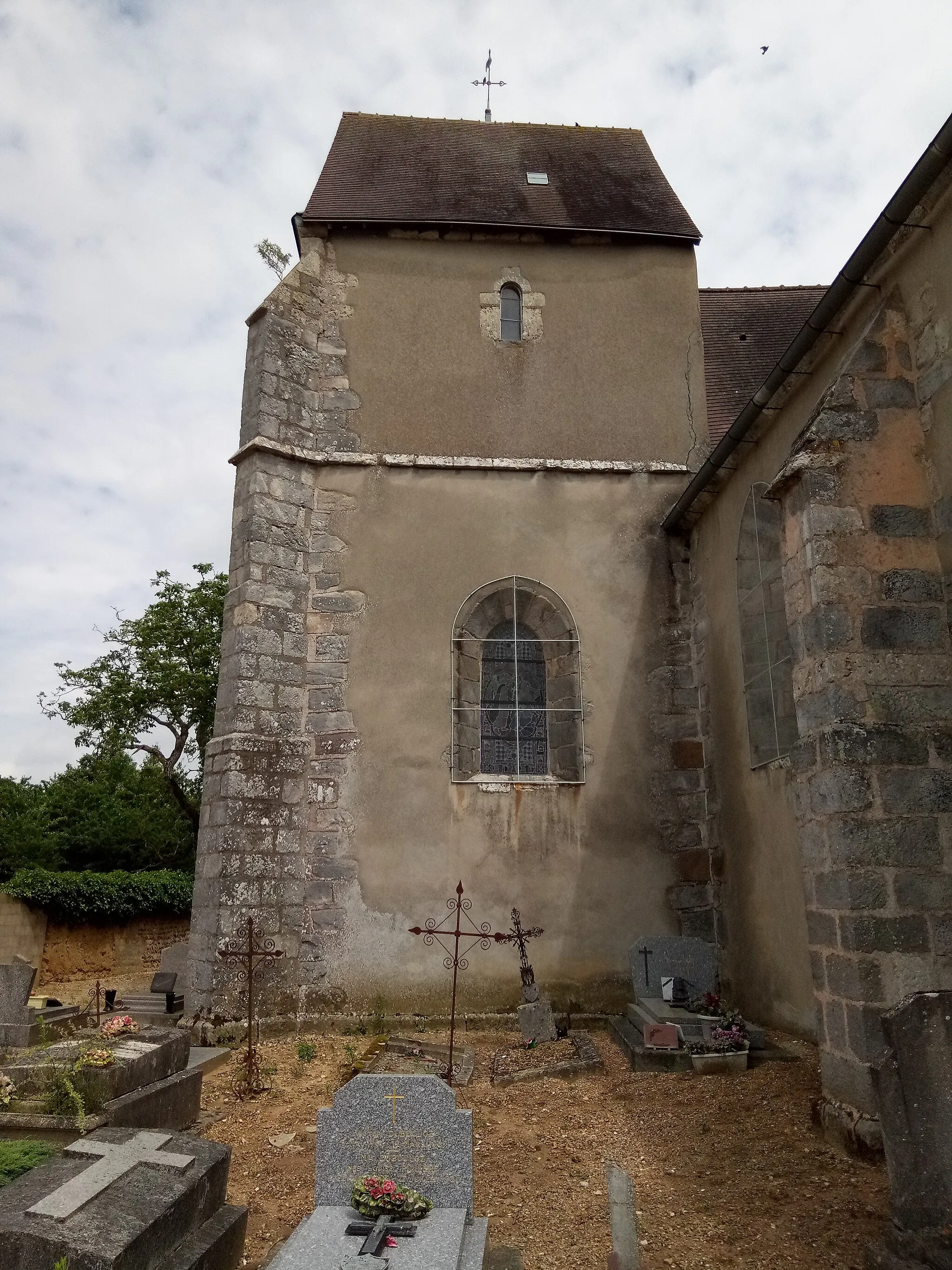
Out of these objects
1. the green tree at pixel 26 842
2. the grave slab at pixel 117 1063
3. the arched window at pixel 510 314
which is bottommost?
the grave slab at pixel 117 1063

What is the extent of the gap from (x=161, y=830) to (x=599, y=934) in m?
13.5

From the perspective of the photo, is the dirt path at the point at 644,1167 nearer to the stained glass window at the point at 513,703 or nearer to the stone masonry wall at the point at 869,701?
the stone masonry wall at the point at 869,701

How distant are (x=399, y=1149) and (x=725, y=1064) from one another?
9.87ft

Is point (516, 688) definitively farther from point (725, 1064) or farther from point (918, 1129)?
point (918, 1129)

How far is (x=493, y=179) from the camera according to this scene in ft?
36.2

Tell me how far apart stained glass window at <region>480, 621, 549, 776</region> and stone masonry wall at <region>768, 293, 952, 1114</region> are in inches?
150

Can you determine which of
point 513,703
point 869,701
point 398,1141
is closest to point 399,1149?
point 398,1141

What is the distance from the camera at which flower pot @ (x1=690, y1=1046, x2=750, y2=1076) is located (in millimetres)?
5887

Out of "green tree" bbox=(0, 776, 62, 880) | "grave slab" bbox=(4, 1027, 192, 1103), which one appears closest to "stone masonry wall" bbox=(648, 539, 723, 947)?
"grave slab" bbox=(4, 1027, 192, 1103)

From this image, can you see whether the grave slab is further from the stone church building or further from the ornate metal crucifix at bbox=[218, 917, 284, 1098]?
the stone church building

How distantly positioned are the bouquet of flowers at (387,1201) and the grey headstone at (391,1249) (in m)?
0.04

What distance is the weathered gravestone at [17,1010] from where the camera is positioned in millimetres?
6289

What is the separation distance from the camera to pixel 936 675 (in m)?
4.87

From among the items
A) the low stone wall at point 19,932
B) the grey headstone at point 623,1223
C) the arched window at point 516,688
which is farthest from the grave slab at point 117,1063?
the low stone wall at point 19,932
